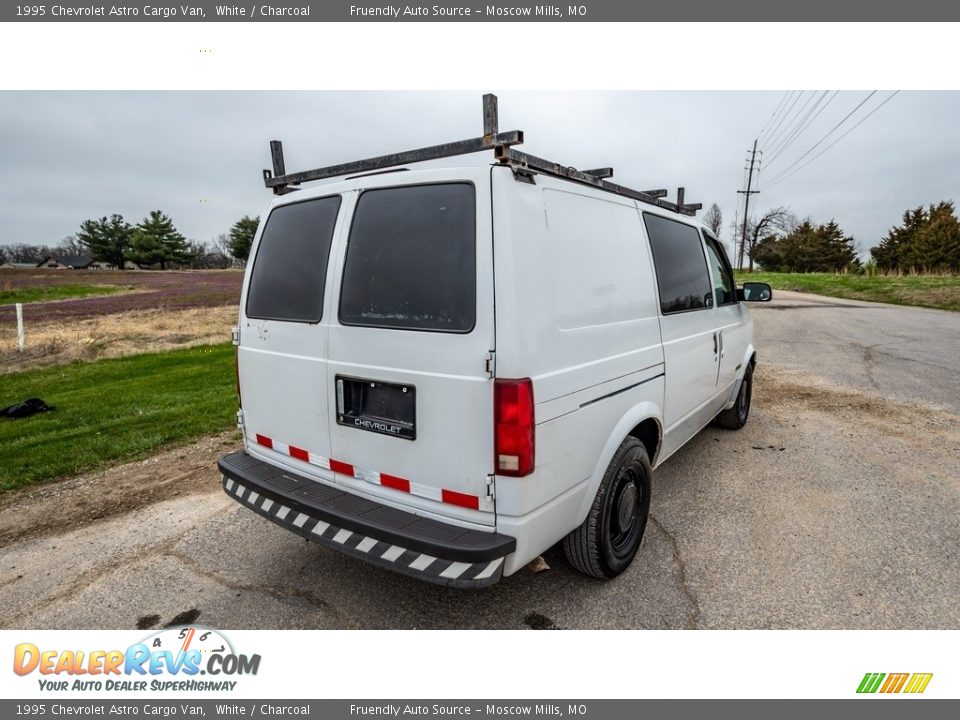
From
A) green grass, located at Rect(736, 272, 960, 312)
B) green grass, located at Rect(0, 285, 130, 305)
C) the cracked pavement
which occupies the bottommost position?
the cracked pavement

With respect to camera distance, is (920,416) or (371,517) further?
(920,416)

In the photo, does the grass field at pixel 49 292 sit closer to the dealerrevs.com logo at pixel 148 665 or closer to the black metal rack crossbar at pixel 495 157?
the black metal rack crossbar at pixel 495 157

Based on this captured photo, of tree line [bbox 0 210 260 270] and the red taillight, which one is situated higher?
tree line [bbox 0 210 260 270]

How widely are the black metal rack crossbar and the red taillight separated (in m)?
0.96

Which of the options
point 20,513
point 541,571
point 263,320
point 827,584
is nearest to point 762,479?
point 827,584

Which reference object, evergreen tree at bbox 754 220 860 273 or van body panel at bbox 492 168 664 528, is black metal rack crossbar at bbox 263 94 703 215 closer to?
van body panel at bbox 492 168 664 528

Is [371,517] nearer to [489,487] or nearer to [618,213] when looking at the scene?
[489,487]

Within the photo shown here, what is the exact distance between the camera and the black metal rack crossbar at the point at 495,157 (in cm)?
223

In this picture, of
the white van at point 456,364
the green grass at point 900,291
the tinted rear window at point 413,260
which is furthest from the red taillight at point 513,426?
the green grass at point 900,291

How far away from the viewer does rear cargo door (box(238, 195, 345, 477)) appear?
2732 mm

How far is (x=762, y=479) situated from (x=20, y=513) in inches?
227

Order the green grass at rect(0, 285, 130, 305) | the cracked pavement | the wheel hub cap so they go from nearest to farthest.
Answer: the cracked pavement, the wheel hub cap, the green grass at rect(0, 285, 130, 305)

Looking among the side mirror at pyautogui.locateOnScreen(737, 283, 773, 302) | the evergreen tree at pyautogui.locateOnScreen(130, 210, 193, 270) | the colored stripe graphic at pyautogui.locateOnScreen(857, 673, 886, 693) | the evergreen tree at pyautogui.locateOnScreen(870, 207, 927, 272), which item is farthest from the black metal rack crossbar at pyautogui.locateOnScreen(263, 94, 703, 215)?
the evergreen tree at pyautogui.locateOnScreen(130, 210, 193, 270)

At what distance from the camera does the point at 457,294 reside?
2.26 meters
